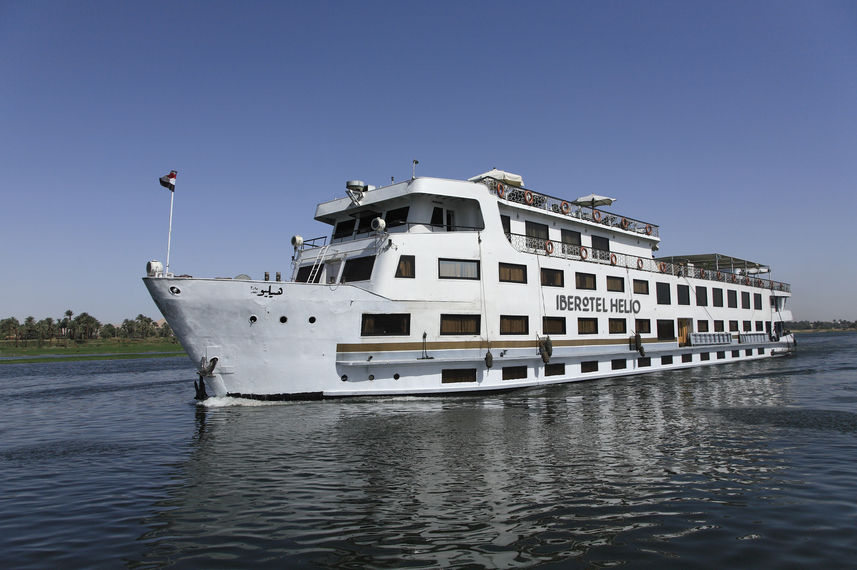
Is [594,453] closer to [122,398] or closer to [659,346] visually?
[659,346]

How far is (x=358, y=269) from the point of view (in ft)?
59.9

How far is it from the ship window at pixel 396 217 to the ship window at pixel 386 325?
4.24m

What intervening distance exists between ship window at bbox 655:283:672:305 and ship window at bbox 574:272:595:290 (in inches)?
239

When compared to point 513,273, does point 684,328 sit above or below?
below

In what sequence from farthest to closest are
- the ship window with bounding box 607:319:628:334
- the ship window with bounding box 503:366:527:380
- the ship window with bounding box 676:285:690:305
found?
1. the ship window with bounding box 676:285:690:305
2. the ship window with bounding box 607:319:628:334
3. the ship window with bounding box 503:366:527:380

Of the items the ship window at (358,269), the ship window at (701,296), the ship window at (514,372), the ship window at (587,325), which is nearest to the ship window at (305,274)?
the ship window at (358,269)

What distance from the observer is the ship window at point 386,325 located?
1652cm

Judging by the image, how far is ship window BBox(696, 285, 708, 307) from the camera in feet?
101

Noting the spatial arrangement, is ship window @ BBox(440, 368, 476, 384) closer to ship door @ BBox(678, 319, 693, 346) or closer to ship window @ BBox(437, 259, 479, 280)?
ship window @ BBox(437, 259, 479, 280)

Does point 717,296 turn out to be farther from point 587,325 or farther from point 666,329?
point 587,325

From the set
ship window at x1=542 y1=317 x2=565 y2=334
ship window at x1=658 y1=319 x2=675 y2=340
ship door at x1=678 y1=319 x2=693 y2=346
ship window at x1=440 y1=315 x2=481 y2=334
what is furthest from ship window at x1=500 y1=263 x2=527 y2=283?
ship door at x1=678 y1=319 x2=693 y2=346

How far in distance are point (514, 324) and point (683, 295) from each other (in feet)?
49.6

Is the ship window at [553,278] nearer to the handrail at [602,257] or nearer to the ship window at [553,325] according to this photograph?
the handrail at [602,257]

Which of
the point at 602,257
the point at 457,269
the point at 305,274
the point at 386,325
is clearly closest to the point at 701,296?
the point at 602,257
